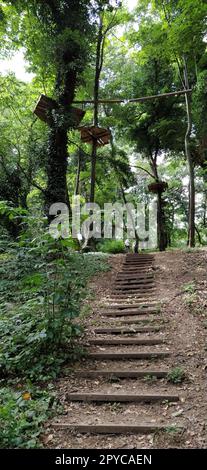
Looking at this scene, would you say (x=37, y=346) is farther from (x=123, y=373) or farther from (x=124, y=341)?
(x=124, y=341)

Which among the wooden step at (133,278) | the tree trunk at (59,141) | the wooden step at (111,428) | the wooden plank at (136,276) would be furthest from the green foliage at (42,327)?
the tree trunk at (59,141)

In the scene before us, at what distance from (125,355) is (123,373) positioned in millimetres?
438

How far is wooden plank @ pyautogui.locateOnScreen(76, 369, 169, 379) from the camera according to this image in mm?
3820

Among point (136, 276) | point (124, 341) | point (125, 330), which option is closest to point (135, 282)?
point (136, 276)

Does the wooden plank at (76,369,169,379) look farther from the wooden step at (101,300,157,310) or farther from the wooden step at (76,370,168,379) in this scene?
the wooden step at (101,300,157,310)

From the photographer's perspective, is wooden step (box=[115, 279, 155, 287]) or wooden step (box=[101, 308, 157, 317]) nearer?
wooden step (box=[101, 308, 157, 317])

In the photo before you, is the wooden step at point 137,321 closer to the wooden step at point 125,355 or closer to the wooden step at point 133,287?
the wooden step at point 125,355

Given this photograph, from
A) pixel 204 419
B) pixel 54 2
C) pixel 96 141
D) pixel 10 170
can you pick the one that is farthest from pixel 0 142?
pixel 204 419

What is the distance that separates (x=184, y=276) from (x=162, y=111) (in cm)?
1044

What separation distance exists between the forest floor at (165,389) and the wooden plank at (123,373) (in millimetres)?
75

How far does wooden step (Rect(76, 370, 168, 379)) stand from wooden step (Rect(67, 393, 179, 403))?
442 millimetres

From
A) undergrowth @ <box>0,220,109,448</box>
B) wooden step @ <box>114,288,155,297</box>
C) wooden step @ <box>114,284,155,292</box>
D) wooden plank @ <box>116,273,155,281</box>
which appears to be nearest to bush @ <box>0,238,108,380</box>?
undergrowth @ <box>0,220,109,448</box>

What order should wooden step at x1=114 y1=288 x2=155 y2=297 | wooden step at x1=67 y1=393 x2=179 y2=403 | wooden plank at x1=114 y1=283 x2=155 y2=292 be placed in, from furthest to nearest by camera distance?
wooden plank at x1=114 y1=283 x2=155 y2=292 → wooden step at x1=114 y1=288 x2=155 y2=297 → wooden step at x1=67 y1=393 x2=179 y2=403

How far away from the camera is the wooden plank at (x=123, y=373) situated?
12.5 feet
